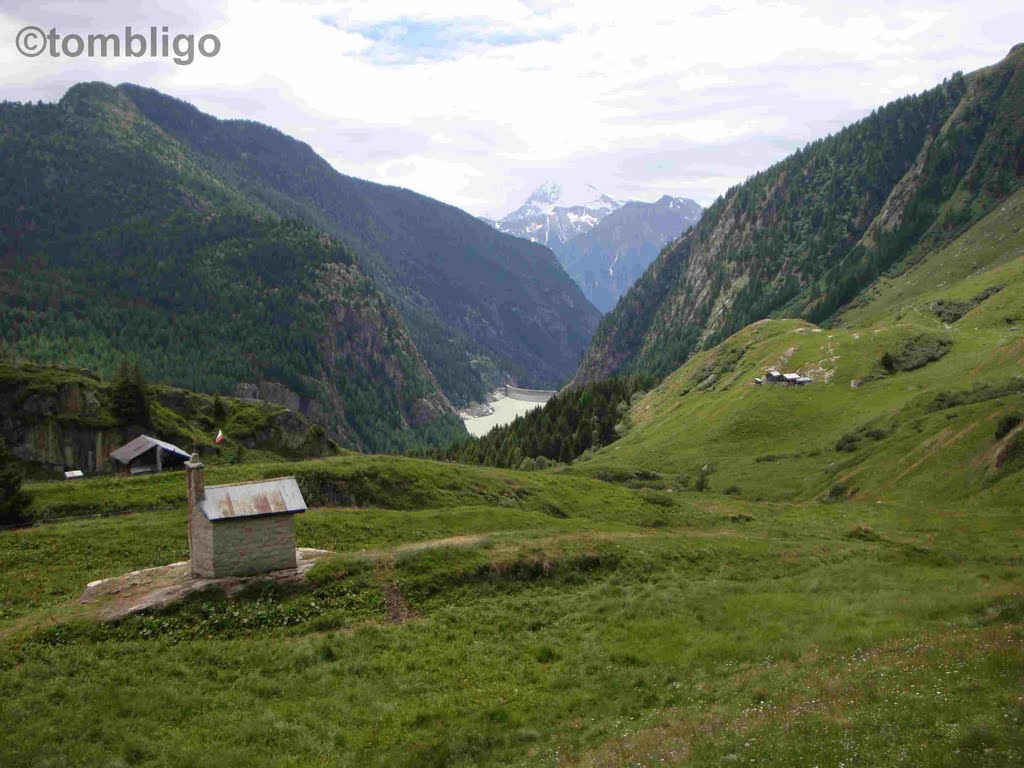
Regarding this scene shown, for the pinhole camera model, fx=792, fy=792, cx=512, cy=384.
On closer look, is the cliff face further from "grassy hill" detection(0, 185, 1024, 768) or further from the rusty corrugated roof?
the rusty corrugated roof

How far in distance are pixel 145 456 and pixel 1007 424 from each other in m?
70.6

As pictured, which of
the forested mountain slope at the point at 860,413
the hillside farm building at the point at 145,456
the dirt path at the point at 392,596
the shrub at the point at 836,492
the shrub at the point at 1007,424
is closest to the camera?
the dirt path at the point at 392,596

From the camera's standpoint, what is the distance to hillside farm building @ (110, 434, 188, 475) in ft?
231

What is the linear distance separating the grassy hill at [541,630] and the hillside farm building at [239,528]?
1578 mm

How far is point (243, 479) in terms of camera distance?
2185 inches

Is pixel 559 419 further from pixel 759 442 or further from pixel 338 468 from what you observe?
pixel 338 468

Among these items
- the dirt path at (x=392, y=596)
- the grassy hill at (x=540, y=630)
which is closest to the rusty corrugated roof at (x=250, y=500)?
the grassy hill at (x=540, y=630)

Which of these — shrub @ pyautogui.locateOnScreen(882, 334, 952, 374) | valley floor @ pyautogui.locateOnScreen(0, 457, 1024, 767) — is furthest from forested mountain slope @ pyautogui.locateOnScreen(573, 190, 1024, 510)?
valley floor @ pyautogui.locateOnScreen(0, 457, 1024, 767)

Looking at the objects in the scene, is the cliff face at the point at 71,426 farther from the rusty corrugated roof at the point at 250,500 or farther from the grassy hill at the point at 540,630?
the rusty corrugated roof at the point at 250,500

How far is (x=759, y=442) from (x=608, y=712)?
282 feet

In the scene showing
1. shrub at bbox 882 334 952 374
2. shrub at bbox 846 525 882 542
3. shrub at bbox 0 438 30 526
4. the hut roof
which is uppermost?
shrub at bbox 882 334 952 374

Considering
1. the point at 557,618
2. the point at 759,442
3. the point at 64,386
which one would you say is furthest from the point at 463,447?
the point at 557,618

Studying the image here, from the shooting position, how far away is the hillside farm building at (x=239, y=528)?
32750mm

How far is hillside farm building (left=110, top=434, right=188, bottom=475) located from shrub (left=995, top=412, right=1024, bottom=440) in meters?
66.6
